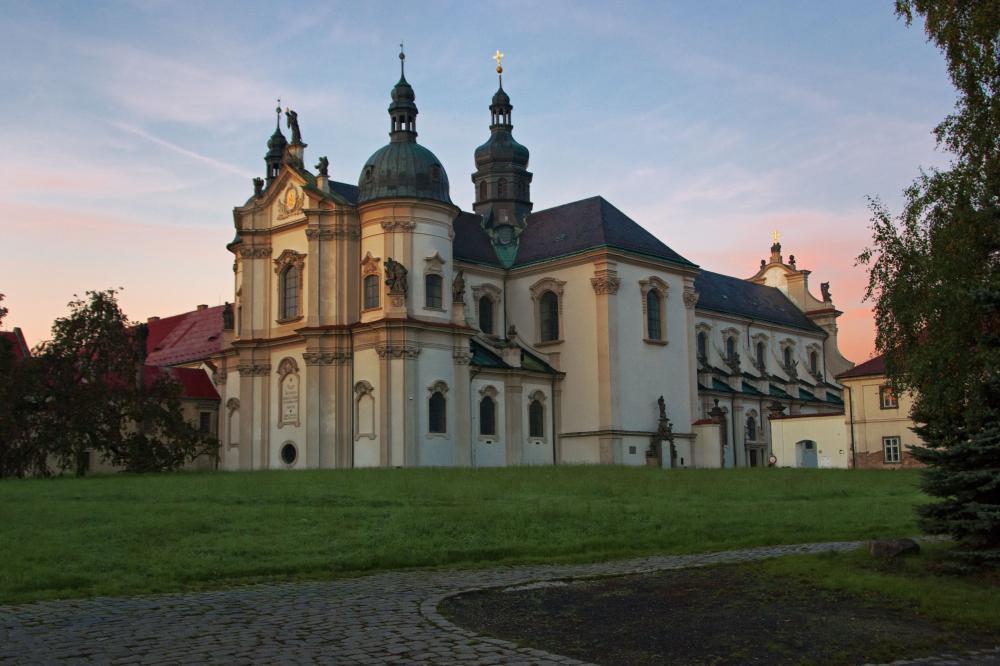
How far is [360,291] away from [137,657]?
139ft

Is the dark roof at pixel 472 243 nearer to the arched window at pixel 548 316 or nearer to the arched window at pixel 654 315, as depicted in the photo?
the arched window at pixel 548 316

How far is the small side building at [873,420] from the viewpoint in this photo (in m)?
55.6

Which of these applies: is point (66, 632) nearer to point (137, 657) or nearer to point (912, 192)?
point (137, 657)

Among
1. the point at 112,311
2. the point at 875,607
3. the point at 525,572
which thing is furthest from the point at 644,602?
the point at 112,311

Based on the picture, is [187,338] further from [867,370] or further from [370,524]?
[370,524]

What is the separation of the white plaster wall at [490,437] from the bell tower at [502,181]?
1289 centimetres

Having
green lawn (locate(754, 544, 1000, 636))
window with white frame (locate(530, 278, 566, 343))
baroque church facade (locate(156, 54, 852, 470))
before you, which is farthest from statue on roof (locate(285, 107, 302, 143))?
green lawn (locate(754, 544, 1000, 636))

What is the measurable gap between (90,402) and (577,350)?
917 inches

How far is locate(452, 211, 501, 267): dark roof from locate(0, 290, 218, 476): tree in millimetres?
16591

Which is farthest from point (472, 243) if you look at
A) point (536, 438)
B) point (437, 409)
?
point (437, 409)

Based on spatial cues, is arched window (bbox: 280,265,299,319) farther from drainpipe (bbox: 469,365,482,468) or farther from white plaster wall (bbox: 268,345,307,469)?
drainpipe (bbox: 469,365,482,468)

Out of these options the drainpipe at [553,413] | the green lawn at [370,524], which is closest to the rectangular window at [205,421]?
the drainpipe at [553,413]

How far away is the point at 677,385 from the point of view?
A: 191 ft

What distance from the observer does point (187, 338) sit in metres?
72.8
